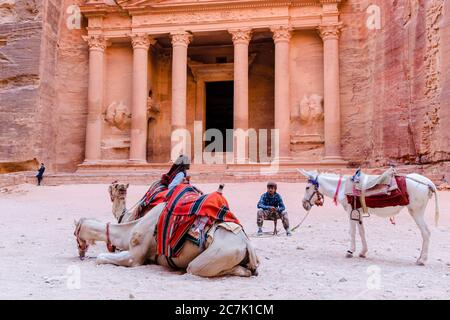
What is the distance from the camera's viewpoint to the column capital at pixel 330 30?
70.4 feet

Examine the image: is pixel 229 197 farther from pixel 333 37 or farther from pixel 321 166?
pixel 333 37

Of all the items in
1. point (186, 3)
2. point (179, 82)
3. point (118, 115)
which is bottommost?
point (118, 115)

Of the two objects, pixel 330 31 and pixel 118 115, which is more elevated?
pixel 330 31

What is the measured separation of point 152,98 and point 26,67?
620 centimetres

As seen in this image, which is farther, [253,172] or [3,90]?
[3,90]

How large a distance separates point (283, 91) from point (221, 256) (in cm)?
1718

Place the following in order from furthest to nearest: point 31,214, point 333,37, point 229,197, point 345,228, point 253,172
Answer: point 333,37, point 253,172, point 229,197, point 31,214, point 345,228

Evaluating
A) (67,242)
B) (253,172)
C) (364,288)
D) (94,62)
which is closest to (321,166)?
(253,172)

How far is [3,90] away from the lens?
21828 mm

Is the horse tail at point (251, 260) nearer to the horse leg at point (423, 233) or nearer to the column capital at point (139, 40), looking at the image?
the horse leg at point (423, 233)

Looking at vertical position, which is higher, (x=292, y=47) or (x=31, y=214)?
(x=292, y=47)

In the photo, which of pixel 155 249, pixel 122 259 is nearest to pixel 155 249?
pixel 155 249

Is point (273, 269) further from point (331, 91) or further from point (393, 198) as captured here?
point (331, 91)

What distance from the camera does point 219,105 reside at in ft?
87.6
